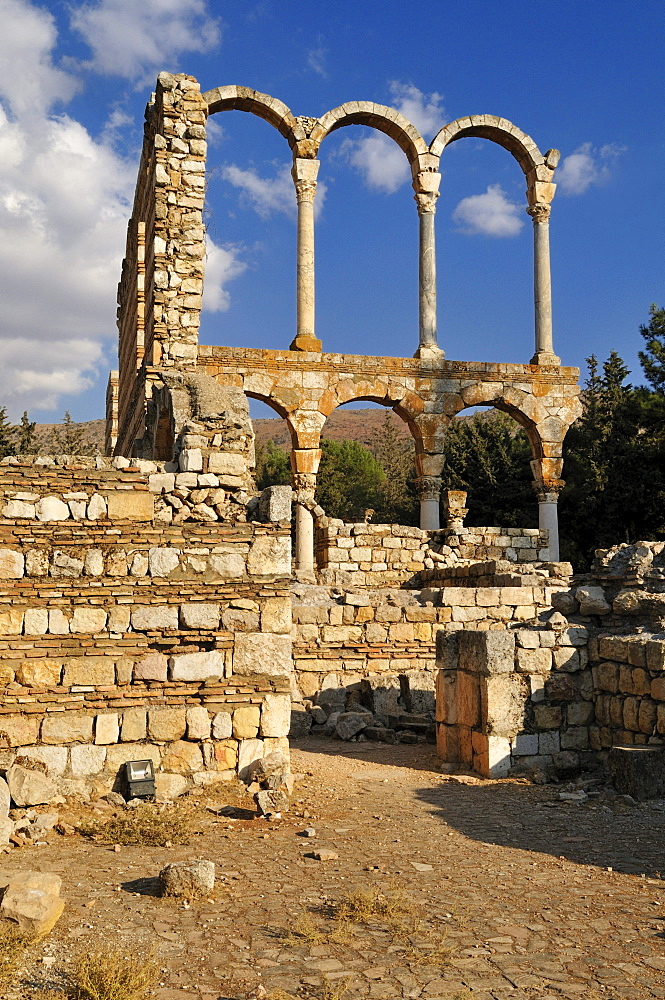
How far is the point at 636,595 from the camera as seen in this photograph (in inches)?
348

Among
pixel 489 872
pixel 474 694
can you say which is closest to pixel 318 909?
pixel 489 872

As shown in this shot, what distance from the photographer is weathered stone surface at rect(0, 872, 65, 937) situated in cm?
393

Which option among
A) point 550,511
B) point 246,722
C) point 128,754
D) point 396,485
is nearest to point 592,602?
point 246,722

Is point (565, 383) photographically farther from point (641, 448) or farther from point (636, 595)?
point (636, 595)

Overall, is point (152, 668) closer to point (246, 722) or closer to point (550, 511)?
point (246, 722)

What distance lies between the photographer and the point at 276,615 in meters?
7.33

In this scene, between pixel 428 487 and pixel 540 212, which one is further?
pixel 540 212

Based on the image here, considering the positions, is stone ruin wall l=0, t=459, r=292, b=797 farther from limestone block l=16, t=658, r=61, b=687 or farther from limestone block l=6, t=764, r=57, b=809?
limestone block l=6, t=764, r=57, b=809

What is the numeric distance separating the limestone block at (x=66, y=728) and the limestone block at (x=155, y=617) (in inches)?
32.3

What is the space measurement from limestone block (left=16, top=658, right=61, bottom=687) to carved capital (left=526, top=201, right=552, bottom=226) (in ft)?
63.3

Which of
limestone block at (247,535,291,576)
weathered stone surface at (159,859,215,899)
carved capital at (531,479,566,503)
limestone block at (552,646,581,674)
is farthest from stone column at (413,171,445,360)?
weathered stone surface at (159,859,215,899)

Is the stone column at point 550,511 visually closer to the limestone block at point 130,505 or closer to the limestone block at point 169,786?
the limestone block at point 130,505

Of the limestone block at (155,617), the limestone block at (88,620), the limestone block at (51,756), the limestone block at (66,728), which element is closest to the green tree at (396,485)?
the limestone block at (155,617)

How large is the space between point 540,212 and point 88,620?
747 inches
